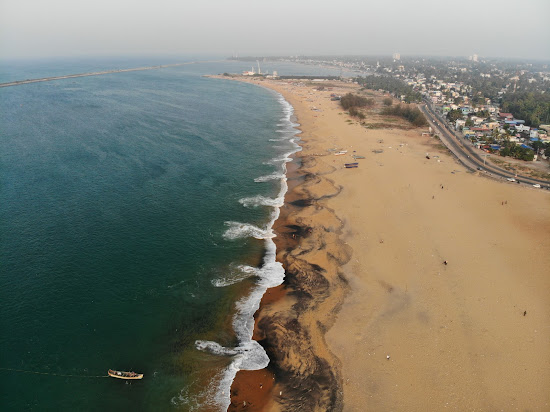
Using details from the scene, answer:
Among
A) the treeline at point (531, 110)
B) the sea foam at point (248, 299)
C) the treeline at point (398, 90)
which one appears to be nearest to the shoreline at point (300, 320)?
the sea foam at point (248, 299)

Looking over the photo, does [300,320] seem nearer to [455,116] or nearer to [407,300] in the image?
[407,300]

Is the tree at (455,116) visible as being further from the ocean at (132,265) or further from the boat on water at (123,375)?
the boat on water at (123,375)

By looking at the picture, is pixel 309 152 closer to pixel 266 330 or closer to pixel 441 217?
pixel 441 217

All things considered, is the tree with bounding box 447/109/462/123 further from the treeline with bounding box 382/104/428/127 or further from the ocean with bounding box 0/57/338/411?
the ocean with bounding box 0/57/338/411

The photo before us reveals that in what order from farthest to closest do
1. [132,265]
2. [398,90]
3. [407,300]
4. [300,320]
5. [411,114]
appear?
1. [398,90]
2. [411,114]
3. [132,265]
4. [407,300]
5. [300,320]

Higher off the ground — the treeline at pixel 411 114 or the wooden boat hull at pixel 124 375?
the treeline at pixel 411 114

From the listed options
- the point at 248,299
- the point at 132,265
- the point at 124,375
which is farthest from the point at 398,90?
the point at 124,375

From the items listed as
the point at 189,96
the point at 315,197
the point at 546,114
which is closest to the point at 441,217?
the point at 315,197
